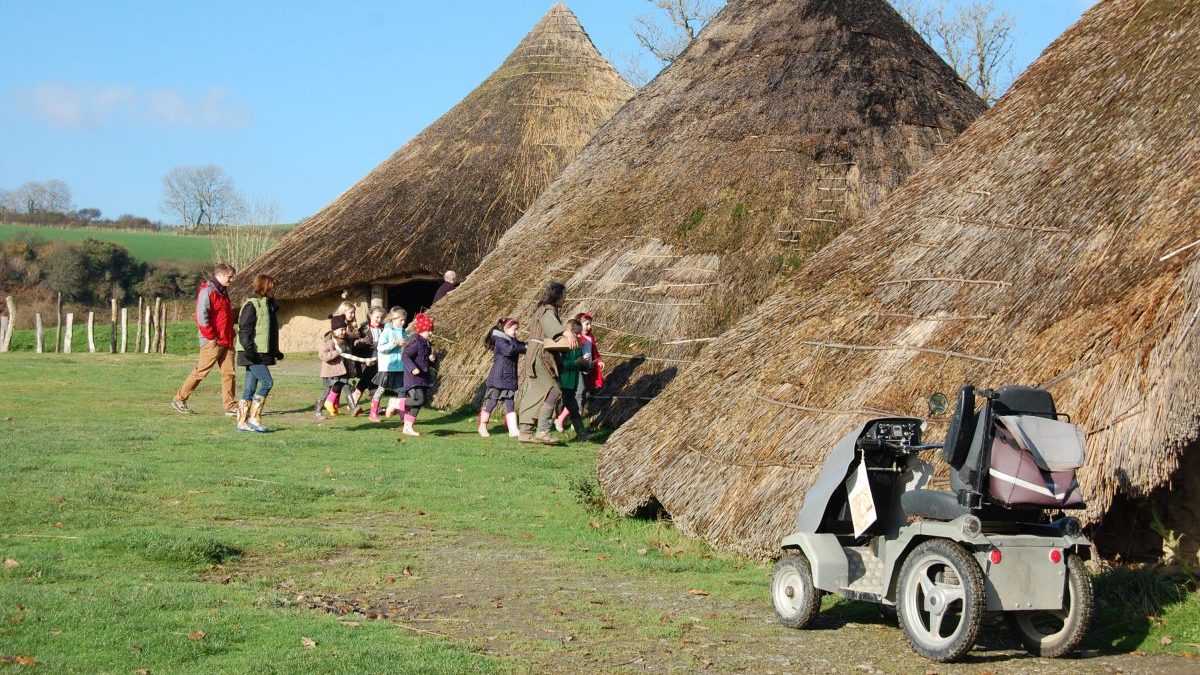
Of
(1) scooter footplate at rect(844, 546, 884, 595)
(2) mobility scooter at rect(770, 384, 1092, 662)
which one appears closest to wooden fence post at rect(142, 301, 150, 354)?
(1) scooter footplate at rect(844, 546, 884, 595)

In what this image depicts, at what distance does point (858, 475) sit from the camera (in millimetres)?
6590

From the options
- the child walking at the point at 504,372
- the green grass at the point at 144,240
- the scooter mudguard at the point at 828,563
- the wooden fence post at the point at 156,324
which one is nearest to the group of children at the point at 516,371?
the child walking at the point at 504,372

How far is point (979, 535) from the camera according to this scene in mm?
5840

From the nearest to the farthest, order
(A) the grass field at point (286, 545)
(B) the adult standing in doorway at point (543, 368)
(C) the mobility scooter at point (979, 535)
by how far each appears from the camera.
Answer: (C) the mobility scooter at point (979, 535)
(A) the grass field at point (286, 545)
(B) the adult standing in doorway at point (543, 368)

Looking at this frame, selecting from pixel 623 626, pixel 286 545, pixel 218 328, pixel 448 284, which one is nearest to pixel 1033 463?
pixel 623 626

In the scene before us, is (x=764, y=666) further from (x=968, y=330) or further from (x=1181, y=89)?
(x=1181, y=89)

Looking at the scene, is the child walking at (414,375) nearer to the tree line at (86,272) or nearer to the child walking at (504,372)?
the child walking at (504,372)

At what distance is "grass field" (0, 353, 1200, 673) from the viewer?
6121 mm

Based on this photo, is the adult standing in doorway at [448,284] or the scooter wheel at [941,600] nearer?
the scooter wheel at [941,600]

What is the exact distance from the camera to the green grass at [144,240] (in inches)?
2522

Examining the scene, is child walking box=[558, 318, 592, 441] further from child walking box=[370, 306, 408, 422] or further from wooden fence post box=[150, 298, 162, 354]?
wooden fence post box=[150, 298, 162, 354]

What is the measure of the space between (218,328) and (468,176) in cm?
1334

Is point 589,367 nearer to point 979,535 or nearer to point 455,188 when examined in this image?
point 979,535

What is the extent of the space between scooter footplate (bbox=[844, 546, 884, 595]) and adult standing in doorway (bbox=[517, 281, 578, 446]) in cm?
814
